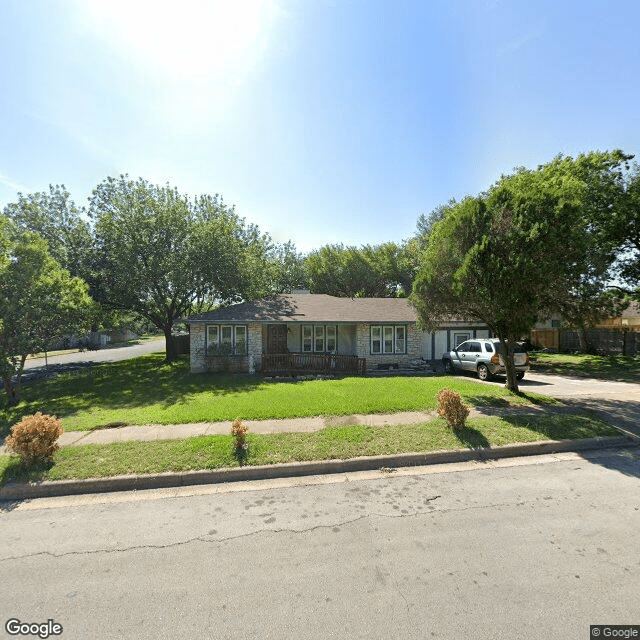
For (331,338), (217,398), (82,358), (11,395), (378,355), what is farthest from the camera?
(82,358)

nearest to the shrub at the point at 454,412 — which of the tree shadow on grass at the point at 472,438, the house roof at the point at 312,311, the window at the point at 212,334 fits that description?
the tree shadow on grass at the point at 472,438

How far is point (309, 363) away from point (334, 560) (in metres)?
13.0

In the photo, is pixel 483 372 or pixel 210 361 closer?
pixel 483 372

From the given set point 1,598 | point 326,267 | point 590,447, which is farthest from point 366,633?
point 326,267

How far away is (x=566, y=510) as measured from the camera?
4426 millimetres

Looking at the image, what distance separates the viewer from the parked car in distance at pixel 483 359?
46.9 feet

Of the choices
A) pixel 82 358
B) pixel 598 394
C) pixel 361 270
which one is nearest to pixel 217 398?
pixel 598 394

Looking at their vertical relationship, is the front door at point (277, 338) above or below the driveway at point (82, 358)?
above

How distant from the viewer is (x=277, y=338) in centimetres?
1920

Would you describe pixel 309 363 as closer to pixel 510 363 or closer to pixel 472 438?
pixel 510 363

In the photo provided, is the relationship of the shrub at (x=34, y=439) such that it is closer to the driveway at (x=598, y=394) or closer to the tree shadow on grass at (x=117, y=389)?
the tree shadow on grass at (x=117, y=389)

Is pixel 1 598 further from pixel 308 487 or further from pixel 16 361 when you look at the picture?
pixel 16 361

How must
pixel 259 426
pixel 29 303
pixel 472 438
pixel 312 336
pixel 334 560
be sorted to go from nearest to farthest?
pixel 334 560 → pixel 472 438 → pixel 259 426 → pixel 29 303 → pixel 312 336

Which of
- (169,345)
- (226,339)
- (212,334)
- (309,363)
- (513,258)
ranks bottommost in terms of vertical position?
(309,363)
